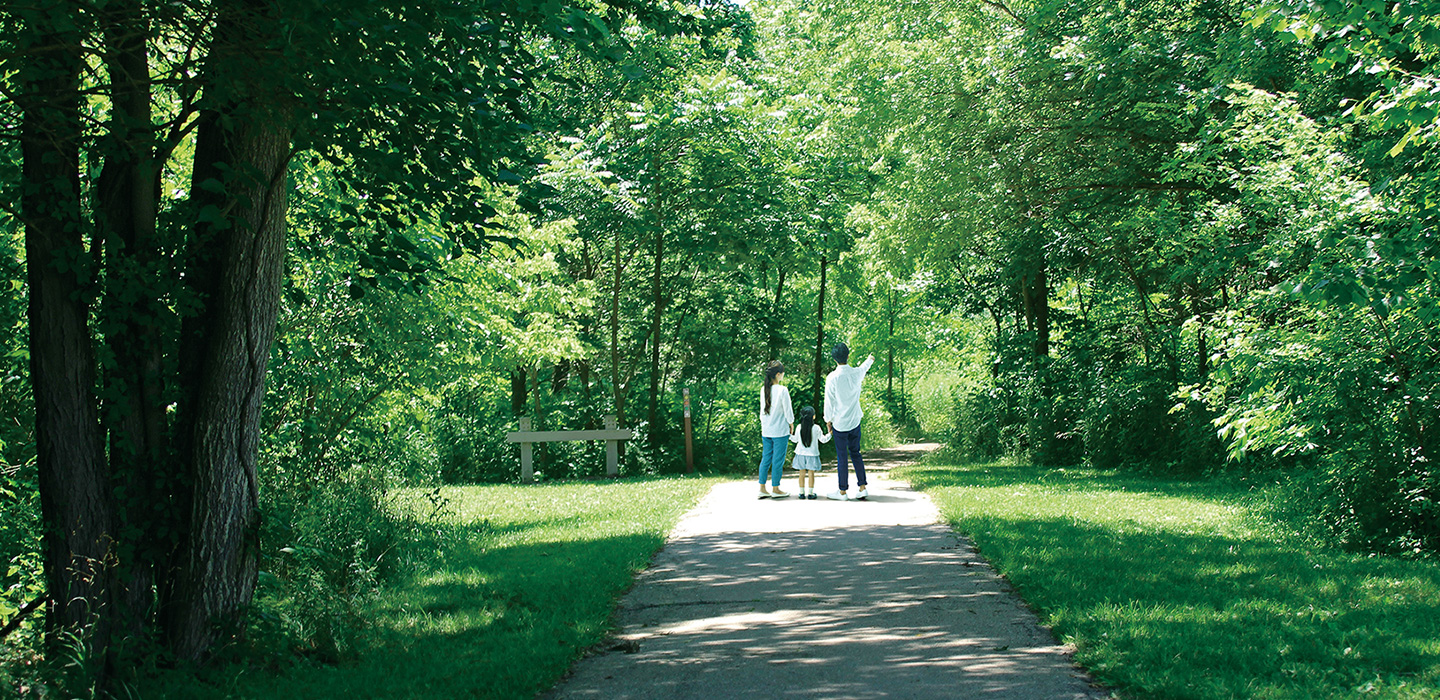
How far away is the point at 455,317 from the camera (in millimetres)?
12914

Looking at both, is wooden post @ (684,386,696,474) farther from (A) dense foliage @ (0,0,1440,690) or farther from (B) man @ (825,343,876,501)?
(B) man @ (825,343,876,501)

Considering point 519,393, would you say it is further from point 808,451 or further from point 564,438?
point 808,451

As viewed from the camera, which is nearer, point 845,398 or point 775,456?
point 845,398

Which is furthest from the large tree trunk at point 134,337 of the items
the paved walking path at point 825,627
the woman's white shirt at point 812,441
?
the woman's white shirt at point 812,441

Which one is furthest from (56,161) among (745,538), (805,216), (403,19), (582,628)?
(805,216)

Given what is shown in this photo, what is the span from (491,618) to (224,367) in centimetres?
231

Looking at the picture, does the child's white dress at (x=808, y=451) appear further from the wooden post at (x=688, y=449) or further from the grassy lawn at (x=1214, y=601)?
the wooden post at (x=688, y=449)

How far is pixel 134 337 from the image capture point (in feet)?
19.5

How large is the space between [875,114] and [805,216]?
228 centimetres

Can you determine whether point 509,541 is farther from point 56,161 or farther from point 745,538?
point 56,161

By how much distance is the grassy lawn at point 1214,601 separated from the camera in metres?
5.12

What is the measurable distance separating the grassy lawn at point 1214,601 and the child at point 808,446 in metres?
2.57

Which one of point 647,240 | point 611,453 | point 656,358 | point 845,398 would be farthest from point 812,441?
point 647,240

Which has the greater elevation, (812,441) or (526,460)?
A: (812,441)
